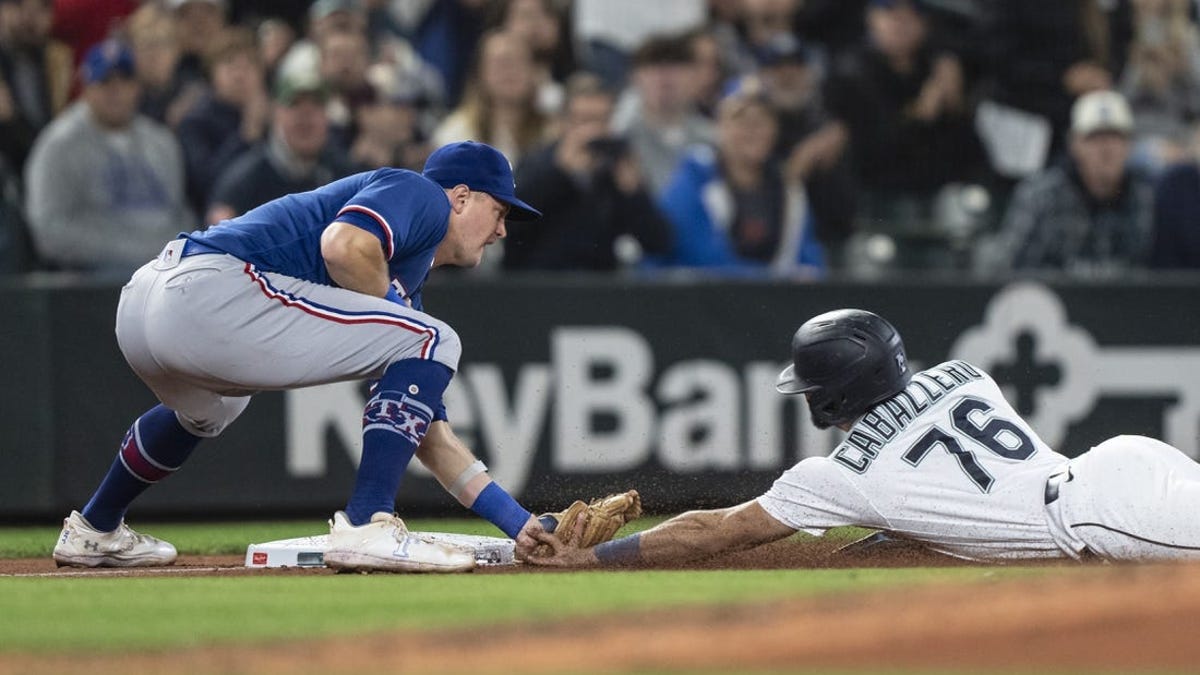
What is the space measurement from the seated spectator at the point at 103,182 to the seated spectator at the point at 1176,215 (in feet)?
19.7

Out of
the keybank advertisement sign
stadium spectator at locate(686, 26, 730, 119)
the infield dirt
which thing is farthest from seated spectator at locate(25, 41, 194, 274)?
the infield dirt

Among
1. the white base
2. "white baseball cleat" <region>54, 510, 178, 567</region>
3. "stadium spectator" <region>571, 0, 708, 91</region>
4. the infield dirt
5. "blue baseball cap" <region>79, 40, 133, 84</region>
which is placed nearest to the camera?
the infield dirt

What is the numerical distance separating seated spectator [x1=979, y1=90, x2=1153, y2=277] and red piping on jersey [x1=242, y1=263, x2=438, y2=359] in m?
6.13

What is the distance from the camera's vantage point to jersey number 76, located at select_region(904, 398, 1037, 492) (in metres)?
6.54

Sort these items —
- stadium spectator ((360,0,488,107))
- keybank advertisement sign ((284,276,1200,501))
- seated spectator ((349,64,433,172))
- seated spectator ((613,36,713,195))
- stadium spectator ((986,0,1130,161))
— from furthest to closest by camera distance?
stadium spectator ((986,0,1130,161))
stadium spectator ((360,0,488,107))
seated spectator ((613,36,713,195))
seated spectator ((349,64,433,172))
keybank advertisement sign ((284,276,1200,501))

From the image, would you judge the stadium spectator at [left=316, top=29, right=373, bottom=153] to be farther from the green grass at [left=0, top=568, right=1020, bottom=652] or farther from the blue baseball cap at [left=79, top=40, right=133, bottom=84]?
the green grass at [left=0, top=568, right=1020, bottom=652]

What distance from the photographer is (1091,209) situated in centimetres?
1170

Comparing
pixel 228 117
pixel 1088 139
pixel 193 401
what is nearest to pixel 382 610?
pixel 193 401

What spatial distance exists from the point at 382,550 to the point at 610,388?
4.36 metres

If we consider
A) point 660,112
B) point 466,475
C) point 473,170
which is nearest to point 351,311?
point 473,170

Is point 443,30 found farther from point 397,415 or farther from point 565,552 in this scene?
point 397,415

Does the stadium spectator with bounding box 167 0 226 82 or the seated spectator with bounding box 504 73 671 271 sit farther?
Answer: the stadium spectator with bounding box 167 0 226 82

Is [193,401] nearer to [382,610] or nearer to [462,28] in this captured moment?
[382,610]

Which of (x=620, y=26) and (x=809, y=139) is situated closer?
(x=809, y=139)
